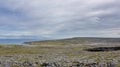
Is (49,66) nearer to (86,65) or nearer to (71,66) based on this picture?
(71,66)

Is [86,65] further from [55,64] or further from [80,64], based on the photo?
[55,64]

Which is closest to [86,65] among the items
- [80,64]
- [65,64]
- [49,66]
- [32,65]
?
[80,64]

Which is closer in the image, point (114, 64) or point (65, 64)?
point (114, 64)

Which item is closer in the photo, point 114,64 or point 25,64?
point 114,64

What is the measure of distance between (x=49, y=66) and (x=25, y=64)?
4735 millimetres

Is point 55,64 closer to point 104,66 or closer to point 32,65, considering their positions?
point 32,65

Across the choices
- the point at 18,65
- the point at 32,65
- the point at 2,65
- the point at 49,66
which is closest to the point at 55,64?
the point at 49,66

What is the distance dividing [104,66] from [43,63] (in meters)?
10.9

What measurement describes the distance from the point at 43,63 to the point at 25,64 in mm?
3212

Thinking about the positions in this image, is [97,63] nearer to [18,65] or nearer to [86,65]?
[86,65]

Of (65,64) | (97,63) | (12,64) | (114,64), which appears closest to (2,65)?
(12,64)

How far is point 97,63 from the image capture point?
38406 millimetres

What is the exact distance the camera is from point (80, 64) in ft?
128

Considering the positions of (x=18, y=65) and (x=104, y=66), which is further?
(x=18, y=65)
